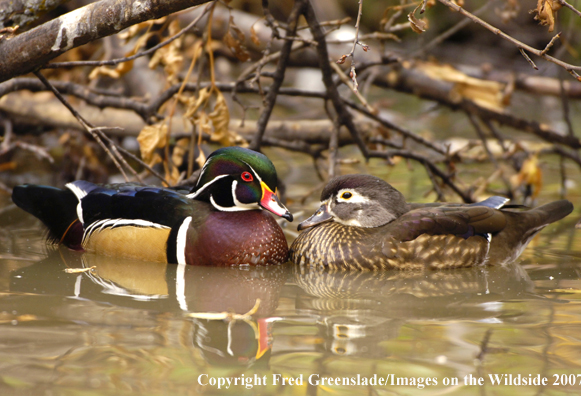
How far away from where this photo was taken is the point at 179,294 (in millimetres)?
3217

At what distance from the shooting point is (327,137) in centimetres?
622

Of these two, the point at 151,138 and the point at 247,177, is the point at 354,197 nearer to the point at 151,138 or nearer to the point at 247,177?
the point at 247,177

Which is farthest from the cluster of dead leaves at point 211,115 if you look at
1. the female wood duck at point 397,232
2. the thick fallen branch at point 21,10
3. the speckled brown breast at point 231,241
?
the thick fallen branch at point 21,10

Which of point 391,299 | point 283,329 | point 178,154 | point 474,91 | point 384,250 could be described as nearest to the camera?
point 283,329

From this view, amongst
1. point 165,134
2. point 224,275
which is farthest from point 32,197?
point 224,275

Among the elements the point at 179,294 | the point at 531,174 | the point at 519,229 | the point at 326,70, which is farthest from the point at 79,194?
the point at 531,174

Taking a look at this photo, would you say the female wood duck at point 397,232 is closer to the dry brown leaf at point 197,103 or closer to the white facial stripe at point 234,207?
the white facial stripe at point 234,207

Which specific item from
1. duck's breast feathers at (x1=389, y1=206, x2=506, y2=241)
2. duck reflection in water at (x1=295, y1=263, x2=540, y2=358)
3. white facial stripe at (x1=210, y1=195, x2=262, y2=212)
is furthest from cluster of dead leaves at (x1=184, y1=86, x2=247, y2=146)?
duck's breast feathers at (x1=389, y1=206, x2=506, y2=241)

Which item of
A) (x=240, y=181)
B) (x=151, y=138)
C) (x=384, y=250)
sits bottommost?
(x=384, y=250)

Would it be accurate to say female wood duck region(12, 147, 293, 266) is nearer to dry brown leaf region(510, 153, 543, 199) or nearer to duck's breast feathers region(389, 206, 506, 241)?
duck's breast feathers region(389, 206, 506, 241)

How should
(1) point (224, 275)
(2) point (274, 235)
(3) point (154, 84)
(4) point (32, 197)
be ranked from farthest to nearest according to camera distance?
(3) point (154, 84), (4) point (32, 197), (2) point (274, 235), (1) point (224, 275)

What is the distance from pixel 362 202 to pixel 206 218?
0.94 meters

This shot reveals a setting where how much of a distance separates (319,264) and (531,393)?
1786 millimetres

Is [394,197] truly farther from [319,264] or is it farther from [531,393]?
[531,393]
